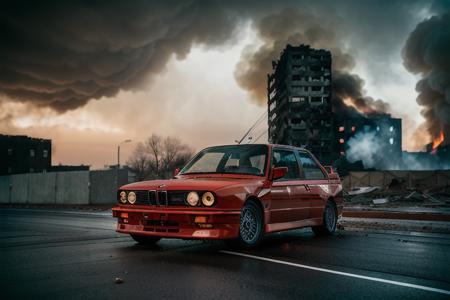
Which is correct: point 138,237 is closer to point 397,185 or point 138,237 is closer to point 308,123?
point 397,185

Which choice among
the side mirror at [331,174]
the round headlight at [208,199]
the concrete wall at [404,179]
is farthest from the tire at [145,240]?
the concrete wall at [404,179]

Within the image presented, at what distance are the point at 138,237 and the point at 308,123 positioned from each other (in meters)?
103

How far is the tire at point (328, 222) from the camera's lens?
9.03m

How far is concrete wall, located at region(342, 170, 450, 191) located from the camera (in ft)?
135

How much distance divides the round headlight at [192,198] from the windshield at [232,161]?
117cm

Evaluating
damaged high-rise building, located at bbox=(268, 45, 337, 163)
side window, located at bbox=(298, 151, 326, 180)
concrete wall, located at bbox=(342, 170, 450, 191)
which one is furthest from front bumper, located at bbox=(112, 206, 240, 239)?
damaged high-rise building, located at bbox=(268, 45, 337, 163)

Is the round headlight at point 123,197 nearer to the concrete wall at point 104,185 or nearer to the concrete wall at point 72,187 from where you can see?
the concrete wall at point 104,185

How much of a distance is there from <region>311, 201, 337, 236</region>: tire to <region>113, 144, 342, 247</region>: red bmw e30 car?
26 mm

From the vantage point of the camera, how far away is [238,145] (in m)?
8.21

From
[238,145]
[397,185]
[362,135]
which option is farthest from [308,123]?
[238,145]

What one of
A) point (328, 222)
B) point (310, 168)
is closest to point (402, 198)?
point (328, 222)

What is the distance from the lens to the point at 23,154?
96.1m

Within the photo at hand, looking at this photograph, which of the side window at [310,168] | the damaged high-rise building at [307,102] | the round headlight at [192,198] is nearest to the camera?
the round headlight at [192,198]

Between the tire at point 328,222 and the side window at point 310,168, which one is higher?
the side window at point 310,168
